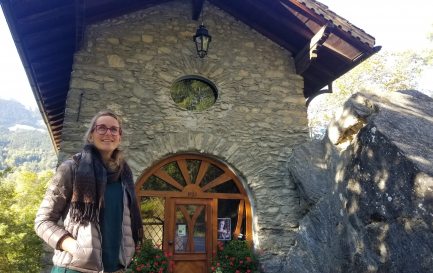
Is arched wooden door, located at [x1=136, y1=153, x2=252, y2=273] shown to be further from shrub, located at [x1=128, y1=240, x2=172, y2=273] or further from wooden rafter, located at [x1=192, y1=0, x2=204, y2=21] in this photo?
wooden rafter, located at [x1=192, y1=0, x2=204, y2=21]

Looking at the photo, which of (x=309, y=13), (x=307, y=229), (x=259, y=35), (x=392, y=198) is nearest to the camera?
(x=392, y=198)

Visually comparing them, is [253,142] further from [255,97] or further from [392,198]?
[392,198]

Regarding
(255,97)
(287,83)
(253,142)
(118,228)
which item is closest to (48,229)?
(118,228)

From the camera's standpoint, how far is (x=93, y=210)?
68.1 inches

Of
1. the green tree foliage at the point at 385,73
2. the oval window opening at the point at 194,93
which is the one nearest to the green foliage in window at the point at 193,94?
the oval window opening at the point at 194,93

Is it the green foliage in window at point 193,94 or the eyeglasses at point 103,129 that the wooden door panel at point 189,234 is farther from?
the eyeglasses at point 103,129

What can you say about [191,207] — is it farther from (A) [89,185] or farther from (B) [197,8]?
(A) [89,185]

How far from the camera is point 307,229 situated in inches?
122

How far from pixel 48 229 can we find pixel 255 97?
5010 millimetres

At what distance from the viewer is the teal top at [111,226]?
1765 mm

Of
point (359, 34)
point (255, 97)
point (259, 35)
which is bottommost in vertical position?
point (255, 97)

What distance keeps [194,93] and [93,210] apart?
14.9 ft

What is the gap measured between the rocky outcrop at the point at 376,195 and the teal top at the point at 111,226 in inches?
61.9

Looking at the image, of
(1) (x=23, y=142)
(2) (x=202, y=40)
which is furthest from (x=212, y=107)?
(1) (x=23, y=142)
